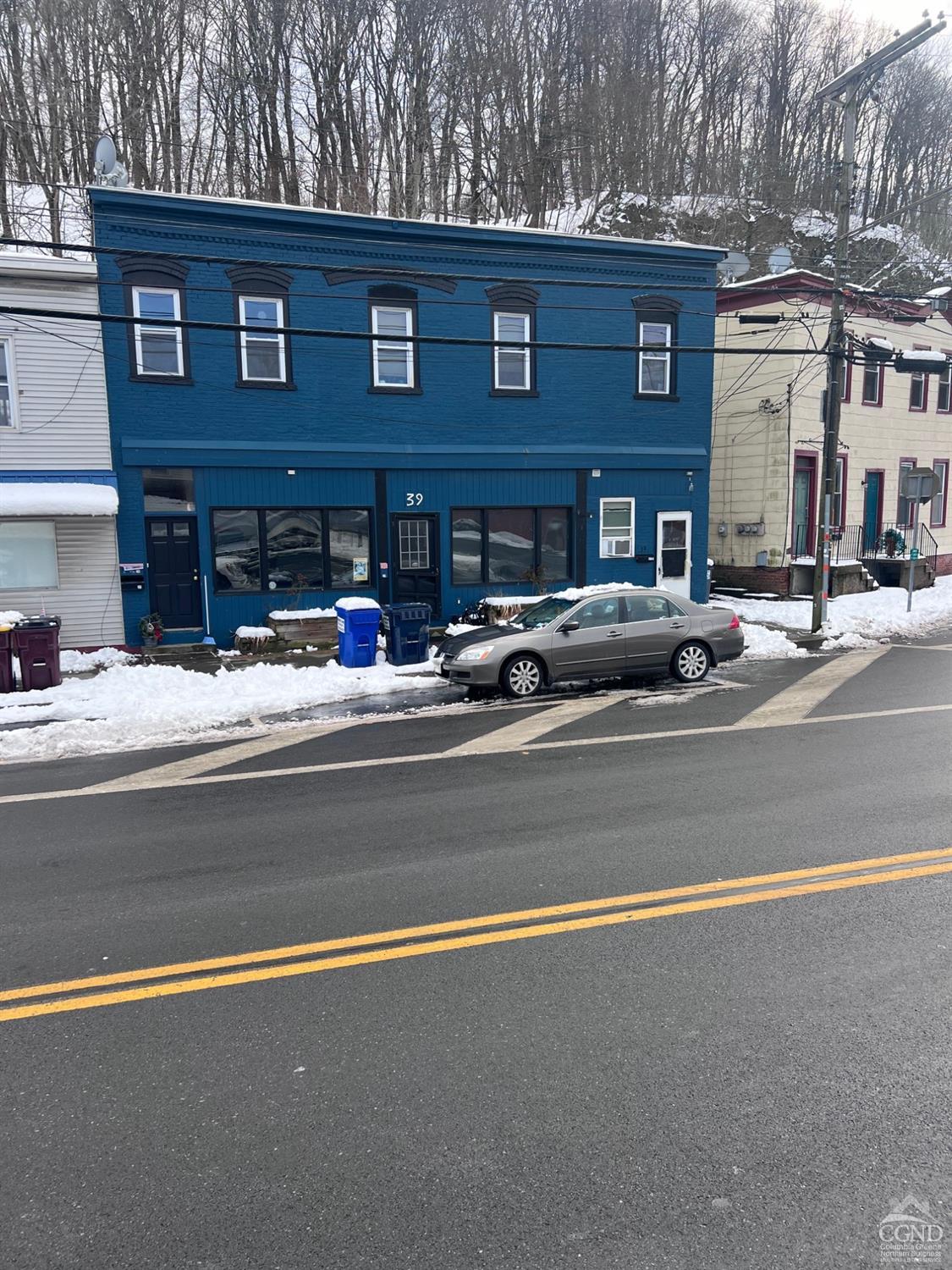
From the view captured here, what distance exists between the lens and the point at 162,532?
1688 cm

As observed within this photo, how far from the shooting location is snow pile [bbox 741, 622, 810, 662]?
16406 mm

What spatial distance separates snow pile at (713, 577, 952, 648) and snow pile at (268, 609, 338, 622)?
806 centimetres

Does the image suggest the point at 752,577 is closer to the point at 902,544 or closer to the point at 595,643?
the point at 902,544

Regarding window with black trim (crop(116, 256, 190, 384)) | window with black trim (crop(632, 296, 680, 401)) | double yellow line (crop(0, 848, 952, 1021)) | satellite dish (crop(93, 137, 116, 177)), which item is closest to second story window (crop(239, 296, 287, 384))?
window with black trim (crop(116, 256, 190, 384))

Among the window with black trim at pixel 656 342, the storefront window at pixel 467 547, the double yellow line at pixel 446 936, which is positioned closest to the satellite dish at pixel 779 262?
the window with black trim at pixel 656 342

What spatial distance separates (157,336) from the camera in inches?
648

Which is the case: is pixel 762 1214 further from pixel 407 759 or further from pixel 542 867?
pixel 407 759

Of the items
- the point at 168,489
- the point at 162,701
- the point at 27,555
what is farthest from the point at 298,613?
the point at 162,701


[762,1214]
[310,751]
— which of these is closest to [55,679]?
[310,751]

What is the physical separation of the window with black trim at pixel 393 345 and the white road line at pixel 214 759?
8991mm

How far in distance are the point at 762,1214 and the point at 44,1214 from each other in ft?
8.20

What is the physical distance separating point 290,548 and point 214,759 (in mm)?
8613

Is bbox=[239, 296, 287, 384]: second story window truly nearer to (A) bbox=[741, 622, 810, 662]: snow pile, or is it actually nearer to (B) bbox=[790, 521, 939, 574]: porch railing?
(A) bbox=[741, 622, 810, 662]: snow pile

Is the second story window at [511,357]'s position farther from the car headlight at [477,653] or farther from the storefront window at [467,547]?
the car headlight at [477,653]
